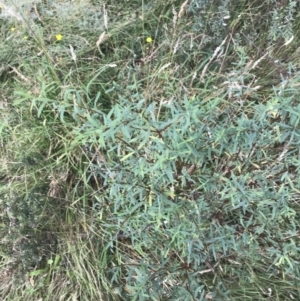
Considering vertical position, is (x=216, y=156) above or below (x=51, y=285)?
above

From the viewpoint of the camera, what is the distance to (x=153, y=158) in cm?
127

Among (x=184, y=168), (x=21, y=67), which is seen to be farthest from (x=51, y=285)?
(x=21, y=67)

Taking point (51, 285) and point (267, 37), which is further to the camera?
point (267, 37)

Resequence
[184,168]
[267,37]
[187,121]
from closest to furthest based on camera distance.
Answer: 1. [187,121]
2. [184,168]
3. [267,37]

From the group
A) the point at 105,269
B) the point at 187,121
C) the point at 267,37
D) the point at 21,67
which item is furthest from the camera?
the point at 21,67

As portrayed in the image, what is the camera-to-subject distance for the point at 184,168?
4.34ft

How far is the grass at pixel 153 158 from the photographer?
130 cm

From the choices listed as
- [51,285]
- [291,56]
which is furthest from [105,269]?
[291,56]

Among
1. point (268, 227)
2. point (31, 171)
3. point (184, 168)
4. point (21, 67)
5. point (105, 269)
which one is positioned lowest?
point (105, 269)

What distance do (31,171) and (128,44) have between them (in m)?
0.67

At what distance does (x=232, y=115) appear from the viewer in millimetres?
1393

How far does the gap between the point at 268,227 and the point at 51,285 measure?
866mm

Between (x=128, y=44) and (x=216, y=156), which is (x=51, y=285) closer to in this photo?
(x=216, y=156)

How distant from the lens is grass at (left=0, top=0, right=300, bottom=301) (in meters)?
1.30
